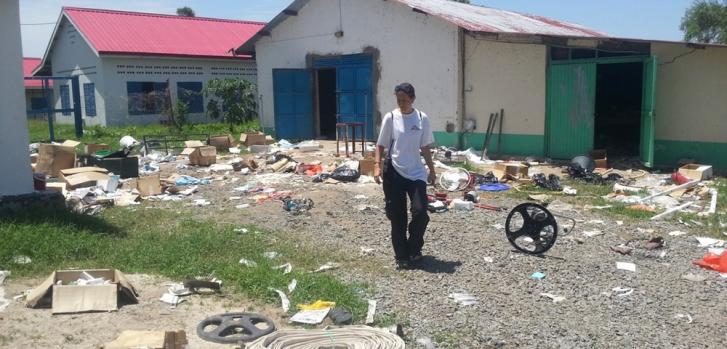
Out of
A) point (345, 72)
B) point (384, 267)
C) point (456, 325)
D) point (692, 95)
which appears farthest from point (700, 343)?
point (345, 72)

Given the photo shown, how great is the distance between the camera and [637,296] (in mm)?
5184

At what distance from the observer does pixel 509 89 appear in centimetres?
1385

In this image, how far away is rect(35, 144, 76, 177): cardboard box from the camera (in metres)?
11.4

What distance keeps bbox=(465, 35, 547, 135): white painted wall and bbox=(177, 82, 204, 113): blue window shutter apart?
14.1 m

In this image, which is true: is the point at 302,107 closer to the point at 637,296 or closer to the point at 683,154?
the point at 683,154

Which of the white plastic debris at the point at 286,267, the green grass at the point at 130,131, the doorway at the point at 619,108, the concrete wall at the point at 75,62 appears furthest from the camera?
the concrete wall at the point at 75,62

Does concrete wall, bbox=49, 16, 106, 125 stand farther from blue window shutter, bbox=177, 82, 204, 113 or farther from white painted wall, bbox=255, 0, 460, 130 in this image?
white painted wall, bbox=255, 0, 460, 130

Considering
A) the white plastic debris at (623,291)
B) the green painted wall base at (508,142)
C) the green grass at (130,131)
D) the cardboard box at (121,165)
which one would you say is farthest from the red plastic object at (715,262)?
the green grass at (130,131)

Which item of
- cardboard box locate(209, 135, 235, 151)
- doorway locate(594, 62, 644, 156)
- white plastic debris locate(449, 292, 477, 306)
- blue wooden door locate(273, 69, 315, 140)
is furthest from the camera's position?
blue wooden door locate(273, 69, 315, 140)

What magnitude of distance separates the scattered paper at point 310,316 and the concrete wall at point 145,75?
2152 cm

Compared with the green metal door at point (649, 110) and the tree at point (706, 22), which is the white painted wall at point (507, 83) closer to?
the green metal door at point (649, 110)

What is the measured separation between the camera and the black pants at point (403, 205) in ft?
18.9

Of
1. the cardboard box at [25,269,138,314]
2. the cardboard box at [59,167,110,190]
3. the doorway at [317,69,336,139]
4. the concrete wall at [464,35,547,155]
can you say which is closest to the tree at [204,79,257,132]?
the doorway at [317,69,336,139]

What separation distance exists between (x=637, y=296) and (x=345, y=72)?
12.3 meters
